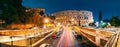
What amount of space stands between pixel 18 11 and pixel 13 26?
16.5 feet

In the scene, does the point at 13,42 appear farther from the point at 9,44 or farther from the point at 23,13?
the point at 23,13

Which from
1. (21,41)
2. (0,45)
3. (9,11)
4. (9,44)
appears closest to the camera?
(0,45)

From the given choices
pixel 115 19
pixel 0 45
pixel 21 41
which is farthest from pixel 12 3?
pixel 115 19

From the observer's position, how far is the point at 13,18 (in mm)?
67625

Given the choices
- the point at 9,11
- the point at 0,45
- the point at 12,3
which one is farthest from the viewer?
the point at 12,3

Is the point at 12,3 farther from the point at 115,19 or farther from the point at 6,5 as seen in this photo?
the point at 115,19

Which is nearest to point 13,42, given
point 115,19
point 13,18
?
point 13,18

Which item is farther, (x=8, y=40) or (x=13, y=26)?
(x=13, y=26)

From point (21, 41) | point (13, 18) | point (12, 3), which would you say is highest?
point (12, 3)

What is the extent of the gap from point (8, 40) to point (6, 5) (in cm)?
3976

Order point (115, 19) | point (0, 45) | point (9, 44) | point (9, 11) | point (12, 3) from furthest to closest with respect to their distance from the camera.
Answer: point (115, 19), point (12, 3), point (9, 11), point (9, 44), point (0, 45)

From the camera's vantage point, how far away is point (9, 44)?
32062mm

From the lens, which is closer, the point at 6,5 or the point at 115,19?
the point at 6,5

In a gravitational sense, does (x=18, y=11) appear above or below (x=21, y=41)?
above
